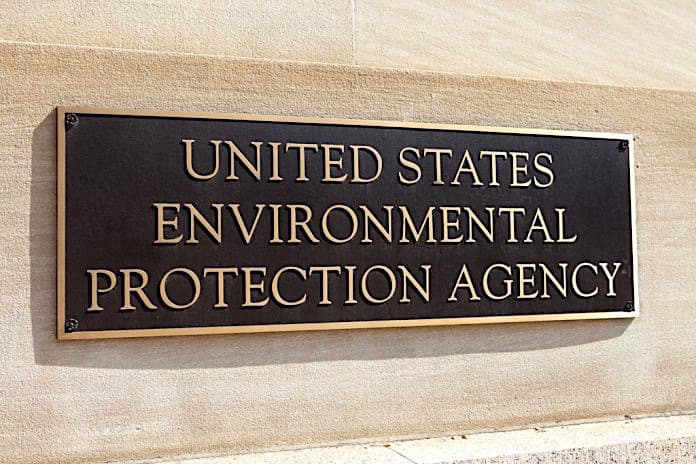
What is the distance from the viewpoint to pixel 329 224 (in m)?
4.15

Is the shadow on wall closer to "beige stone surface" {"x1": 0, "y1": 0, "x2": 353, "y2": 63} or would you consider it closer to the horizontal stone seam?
the horizontal stone seam

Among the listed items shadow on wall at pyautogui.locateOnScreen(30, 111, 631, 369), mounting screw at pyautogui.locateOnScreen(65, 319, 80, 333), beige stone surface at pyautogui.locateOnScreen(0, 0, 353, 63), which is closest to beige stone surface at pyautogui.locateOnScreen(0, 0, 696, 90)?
beige stone surface at pyautogui.locateOnScreen(0, 0, 353, 63)

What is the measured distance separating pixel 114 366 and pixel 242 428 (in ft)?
2.12

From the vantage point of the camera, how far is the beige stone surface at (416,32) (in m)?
4.09

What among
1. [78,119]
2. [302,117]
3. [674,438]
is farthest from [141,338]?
[674,438]

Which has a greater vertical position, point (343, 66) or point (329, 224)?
point (343, 66)

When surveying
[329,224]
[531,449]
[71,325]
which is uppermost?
[329,224]

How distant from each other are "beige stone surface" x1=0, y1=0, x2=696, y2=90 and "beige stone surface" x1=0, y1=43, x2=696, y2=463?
0.76 feet

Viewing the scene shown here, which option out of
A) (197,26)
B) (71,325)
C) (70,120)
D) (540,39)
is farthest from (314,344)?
(540,39)

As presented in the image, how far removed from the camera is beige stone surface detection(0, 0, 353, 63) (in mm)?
4016

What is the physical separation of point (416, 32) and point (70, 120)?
6.07 feet

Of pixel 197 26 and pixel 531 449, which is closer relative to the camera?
pixel 531 449

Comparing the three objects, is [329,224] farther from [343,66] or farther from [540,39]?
[540,39]

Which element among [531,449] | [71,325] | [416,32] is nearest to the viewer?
[71,325]
